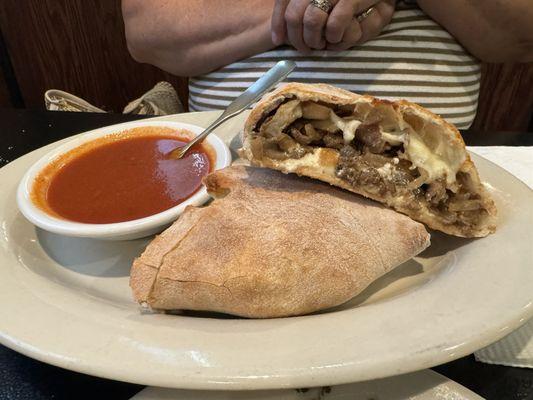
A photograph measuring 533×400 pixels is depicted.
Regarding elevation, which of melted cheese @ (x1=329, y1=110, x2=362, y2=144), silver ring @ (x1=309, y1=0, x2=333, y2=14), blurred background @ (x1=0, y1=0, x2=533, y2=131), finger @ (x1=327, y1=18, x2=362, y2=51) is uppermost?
silver ring @ (x1=309, y1=0, x2=333, y2=14)

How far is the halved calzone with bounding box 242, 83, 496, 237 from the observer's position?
1265mm

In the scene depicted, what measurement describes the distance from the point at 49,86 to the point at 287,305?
4295mm

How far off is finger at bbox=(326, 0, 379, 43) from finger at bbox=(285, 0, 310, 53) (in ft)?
0.39

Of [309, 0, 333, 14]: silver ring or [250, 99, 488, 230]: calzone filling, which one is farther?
[309, 0, 333, 14]: silver ring

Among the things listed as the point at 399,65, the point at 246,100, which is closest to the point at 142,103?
the point at 246,100

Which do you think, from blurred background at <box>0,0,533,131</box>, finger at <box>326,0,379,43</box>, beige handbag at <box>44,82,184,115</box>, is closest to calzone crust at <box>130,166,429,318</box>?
finger at <box>326,0,379,43</box>

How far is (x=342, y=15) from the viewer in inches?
77.7

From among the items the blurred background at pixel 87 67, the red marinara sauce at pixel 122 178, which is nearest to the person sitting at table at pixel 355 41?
the red marinara sauce at pixel 122 178

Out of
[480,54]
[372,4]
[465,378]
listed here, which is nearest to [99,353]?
[465,378]

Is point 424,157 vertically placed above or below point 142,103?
above

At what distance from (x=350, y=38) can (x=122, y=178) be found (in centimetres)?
119

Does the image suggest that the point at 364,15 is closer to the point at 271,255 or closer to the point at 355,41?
the point at 355,41

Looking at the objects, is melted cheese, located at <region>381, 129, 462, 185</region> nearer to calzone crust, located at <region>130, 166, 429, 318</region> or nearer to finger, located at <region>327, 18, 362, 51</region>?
calzone crust, located at <region>130, 166, 429, 318</region>

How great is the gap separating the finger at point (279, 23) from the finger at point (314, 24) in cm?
11
